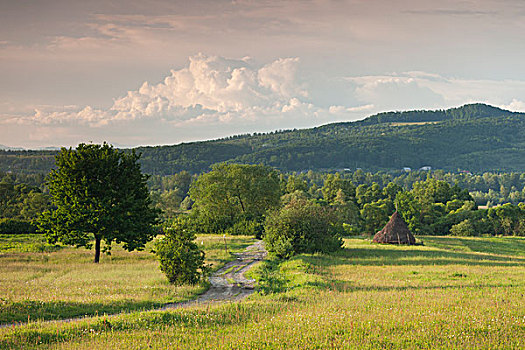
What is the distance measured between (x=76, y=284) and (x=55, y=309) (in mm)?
6705

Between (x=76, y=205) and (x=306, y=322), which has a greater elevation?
(x=76, y=205)

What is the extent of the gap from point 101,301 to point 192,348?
28.5 ft

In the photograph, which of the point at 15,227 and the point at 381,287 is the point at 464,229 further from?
the point at 15,227

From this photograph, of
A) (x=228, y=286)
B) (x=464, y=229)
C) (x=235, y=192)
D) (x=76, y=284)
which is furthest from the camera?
(x=464, y=229)

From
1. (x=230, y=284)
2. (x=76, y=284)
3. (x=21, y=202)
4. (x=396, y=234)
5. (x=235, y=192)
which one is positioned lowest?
(x=396, y=234)

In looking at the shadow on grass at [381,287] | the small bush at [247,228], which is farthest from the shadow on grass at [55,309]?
the small bush at [247,228]

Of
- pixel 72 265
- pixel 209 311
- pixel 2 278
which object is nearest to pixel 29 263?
pixel 72 265

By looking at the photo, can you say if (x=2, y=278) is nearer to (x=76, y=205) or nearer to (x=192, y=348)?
(x=76, y=205)

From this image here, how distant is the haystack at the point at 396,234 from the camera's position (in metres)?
49.6

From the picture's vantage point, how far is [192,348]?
11.8 metres

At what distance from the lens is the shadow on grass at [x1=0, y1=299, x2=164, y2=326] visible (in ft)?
54.3

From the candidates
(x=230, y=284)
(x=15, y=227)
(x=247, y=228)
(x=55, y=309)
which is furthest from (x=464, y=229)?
(x=55, y=309)

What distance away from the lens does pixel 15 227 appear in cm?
5628

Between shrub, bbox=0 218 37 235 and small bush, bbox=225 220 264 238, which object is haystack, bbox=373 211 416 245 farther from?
shrub, bbox=0 218 37 235
